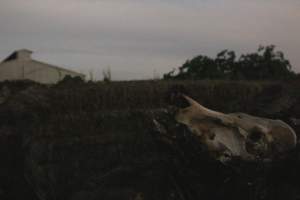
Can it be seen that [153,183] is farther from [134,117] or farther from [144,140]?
[134,117]

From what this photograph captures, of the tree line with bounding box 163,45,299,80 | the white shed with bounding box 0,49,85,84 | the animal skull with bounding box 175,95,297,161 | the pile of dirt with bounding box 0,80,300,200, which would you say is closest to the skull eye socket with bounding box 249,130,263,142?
the animal skull with bounding box 175,95,297,161

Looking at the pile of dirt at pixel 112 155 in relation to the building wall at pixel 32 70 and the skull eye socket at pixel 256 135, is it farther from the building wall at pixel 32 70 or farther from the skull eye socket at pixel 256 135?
the building wall at pixel 32 70

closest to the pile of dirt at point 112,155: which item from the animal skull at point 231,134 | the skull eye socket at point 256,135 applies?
the animal skull at point 231,134

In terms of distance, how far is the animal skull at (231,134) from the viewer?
28.6 ft

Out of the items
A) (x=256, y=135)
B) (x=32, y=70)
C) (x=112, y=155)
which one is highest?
(x=32, y=70)

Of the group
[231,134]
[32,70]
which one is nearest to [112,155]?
[231,134]

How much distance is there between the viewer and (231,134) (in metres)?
8.82

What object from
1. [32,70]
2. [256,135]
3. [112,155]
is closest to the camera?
[256,135]

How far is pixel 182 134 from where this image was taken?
8859mm

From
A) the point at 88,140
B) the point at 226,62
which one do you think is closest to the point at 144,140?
the point at 88,140

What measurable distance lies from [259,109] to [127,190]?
2.74 m

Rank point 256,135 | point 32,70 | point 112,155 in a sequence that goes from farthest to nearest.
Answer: point 32,70 < point 112,155 < point 256,135

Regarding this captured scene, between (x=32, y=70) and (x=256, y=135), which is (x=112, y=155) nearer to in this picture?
(x=256, y=135)

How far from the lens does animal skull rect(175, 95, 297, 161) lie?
8.72m
